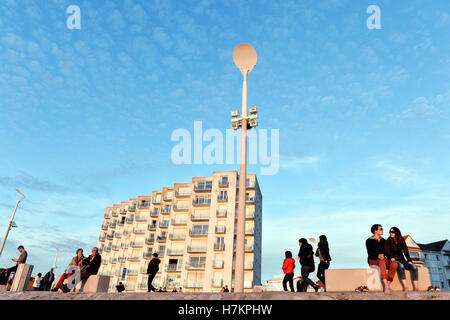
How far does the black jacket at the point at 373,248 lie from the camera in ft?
22.4

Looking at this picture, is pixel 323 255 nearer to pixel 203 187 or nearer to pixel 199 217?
pixel 199 217

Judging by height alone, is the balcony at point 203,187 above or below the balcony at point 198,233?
above

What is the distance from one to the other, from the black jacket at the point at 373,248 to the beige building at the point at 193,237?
127ft

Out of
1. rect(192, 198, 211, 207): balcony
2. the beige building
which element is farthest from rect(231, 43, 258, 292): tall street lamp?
rect(192, 198, 211, 207): balcony

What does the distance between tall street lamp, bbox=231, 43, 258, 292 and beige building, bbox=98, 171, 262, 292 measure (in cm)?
3535

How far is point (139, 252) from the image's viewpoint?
57062 mm

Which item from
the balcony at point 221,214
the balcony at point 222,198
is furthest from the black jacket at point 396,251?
the balcony at point 222,198

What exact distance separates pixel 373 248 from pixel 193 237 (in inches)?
1763

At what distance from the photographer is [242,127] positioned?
495 inches

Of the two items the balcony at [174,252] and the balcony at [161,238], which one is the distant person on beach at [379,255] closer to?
the balcony at [174,252]

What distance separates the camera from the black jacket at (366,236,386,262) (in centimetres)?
682

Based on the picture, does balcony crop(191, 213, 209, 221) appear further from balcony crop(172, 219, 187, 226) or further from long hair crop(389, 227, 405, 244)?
long hair crop(389, 227, 405, 244)
